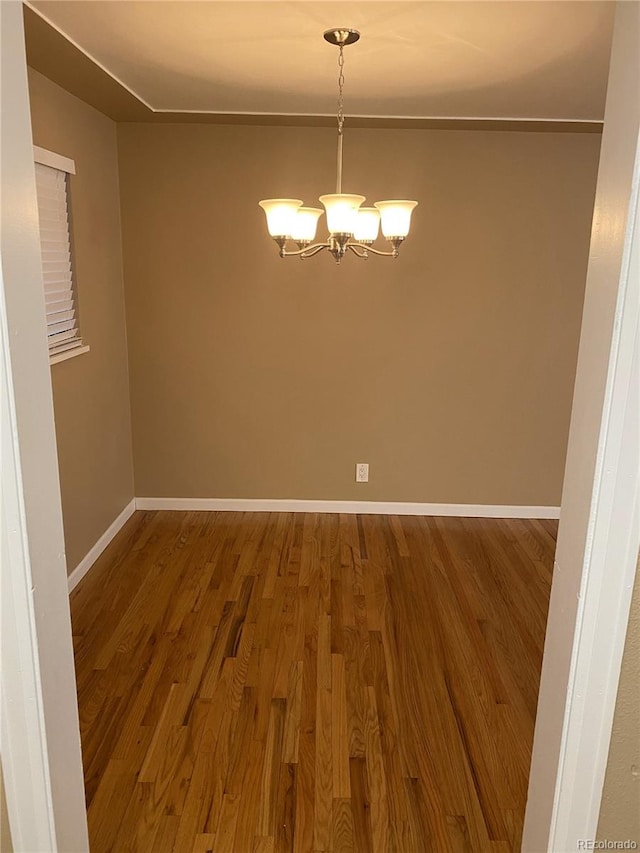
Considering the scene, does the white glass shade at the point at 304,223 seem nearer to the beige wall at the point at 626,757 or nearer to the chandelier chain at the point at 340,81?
the chandelier chain at the point at 340,81

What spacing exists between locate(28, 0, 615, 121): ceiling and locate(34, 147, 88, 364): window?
55 cm

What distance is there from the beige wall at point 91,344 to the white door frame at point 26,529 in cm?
210

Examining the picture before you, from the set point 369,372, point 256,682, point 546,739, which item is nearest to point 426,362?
point 369,372

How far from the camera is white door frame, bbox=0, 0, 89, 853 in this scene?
1105mm

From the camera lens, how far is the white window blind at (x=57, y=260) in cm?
318

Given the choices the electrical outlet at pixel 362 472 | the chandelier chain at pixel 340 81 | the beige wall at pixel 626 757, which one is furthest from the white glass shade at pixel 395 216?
the electrical outlet at pixel 362 472

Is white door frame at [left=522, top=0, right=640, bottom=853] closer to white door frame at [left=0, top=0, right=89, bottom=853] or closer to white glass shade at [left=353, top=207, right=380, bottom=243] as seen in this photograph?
white door frame at [left=0, top=0, right=89, bottom=853]

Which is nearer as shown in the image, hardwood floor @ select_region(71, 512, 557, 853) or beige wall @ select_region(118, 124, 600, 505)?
hardwood floor @ select_region(71, 512, 557, 853)

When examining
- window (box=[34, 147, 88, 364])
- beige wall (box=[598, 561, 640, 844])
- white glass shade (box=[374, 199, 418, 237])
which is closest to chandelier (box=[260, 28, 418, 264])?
white glass shade (box=[374, 199, 418, 237])

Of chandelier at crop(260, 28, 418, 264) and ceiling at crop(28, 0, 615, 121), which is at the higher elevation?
ceiling at crop(28, 0, 615, 121)

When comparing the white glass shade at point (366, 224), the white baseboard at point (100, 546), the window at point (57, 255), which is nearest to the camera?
the white glass shade at point (366, 224)

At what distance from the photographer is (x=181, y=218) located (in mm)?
4199

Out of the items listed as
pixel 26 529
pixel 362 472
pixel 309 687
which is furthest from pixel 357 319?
pixel 26 529

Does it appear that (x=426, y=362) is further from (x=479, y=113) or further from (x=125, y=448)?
(x=125, y=448)
